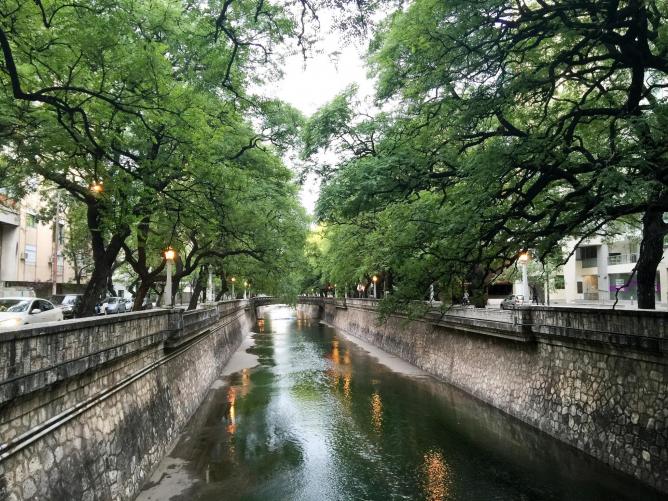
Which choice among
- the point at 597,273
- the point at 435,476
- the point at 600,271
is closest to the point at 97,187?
the point at 435,476

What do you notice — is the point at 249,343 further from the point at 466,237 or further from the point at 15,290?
the point at 466,237

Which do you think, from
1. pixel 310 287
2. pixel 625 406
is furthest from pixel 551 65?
pixel 310 287

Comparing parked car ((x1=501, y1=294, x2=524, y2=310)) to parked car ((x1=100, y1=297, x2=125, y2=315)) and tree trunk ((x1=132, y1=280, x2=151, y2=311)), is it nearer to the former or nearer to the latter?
tree trunk ((x1=132, y1=280, x2=151, y2=311))

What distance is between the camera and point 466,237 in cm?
1186

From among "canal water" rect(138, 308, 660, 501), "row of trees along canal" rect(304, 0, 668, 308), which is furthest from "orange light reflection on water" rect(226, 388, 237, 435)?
"row of trees along canal" rect(304, 0, 668, 308)

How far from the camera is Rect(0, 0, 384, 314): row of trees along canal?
854 centimetres

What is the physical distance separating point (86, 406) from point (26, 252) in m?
38.4

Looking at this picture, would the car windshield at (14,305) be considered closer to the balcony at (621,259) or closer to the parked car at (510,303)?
the parked car at (510,303)

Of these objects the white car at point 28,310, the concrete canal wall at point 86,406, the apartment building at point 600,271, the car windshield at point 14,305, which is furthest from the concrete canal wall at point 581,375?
the apartment building at point 600,271

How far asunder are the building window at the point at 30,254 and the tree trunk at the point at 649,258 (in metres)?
43.0

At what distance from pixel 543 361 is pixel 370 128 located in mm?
9739

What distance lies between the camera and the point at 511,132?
11344mm

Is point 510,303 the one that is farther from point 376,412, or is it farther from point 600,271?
point 600,271

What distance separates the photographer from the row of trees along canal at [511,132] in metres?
8.91
